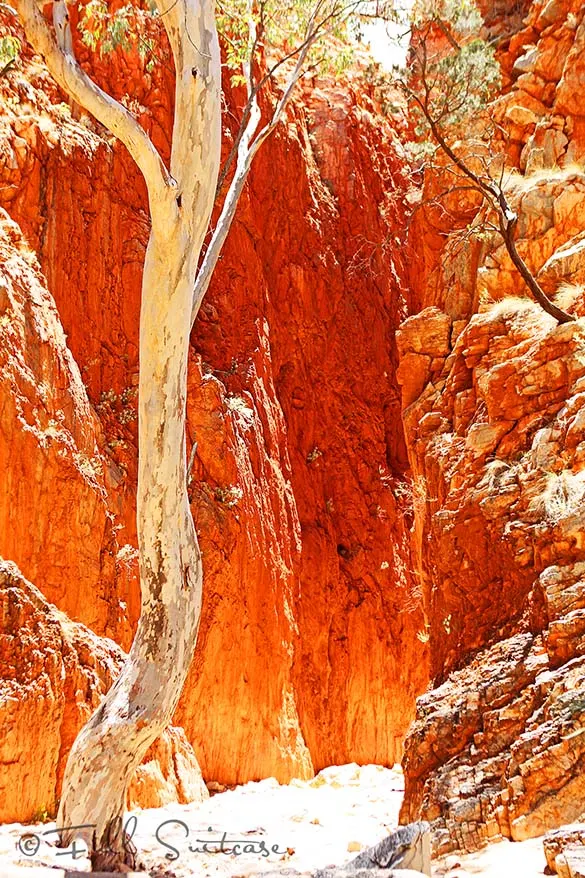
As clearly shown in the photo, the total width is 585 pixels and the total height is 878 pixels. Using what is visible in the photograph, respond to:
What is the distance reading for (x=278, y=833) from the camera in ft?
35.9

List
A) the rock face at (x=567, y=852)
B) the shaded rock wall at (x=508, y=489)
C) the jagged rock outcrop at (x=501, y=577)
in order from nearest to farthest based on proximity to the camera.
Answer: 1. the rock face at (x=567, y=852)
2. the jagged rock outcrop at (x=501, y=577)
3. the shaded rock wall at (x=508, y=489)

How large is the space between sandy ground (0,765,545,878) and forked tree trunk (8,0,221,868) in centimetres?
103

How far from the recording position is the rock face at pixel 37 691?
29.8 ft

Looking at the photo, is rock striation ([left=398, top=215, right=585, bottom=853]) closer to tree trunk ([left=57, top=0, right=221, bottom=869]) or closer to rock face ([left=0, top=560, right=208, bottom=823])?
tree trunk ([left=57, top=0, right=221, bottom=869])

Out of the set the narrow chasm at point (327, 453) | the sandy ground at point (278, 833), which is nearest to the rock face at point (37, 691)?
the narrow chasm at point (327, 453)

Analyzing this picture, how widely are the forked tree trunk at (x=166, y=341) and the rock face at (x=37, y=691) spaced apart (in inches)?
155

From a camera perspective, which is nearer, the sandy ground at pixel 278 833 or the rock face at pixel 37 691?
the sandy ground at pixel 278 833

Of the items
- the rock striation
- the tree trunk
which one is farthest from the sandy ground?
the tree trunk

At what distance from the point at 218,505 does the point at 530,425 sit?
32.6 ft

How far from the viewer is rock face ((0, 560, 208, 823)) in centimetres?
908

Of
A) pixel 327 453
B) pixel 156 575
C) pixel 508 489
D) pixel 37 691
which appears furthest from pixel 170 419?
pixel 327 453

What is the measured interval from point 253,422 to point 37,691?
34.0 feet

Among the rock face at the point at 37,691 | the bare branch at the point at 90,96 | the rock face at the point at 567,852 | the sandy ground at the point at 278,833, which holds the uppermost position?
the bare branch at the point at 90,96

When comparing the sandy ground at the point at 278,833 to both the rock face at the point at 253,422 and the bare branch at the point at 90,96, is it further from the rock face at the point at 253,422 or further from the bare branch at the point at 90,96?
the bare branch at the point at 90,96
